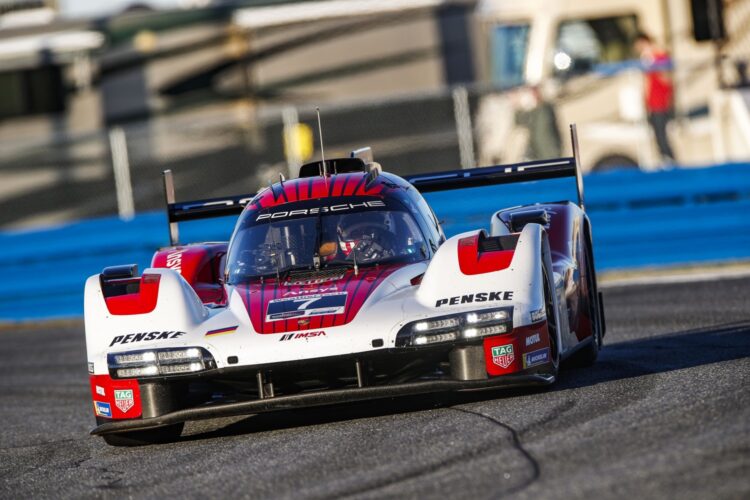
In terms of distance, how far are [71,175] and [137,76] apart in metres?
1.90

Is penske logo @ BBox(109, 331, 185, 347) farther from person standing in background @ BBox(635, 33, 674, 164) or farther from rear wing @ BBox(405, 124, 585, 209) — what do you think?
person standing in background @ BBox(635, 33, 674, 164)

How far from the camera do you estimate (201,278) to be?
897 centimetres

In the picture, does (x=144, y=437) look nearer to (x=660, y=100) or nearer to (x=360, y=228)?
(x=360, y=228)


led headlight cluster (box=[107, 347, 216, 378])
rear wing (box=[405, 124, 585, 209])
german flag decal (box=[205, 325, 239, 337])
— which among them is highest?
rear wing (box=[405, 124, 585, 209])

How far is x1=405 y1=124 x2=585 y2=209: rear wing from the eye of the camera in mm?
9617

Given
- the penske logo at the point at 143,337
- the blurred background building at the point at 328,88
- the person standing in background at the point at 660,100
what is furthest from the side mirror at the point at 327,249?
the person standing in background at the point at 660,100

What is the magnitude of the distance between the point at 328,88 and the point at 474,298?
14714 millimetres

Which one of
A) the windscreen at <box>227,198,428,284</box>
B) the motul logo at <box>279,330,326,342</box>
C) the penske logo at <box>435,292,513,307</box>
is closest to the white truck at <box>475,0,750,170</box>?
the windscreen at <box>227,198,428,284</box>

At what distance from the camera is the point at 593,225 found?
15.1 metres

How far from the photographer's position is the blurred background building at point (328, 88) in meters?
18.1

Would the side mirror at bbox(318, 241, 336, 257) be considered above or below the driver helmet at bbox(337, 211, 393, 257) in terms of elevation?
below

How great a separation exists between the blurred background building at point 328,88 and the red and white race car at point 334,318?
9.46 metres

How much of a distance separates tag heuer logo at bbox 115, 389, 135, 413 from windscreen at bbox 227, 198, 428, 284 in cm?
125

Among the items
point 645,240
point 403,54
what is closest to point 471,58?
point 403,54
